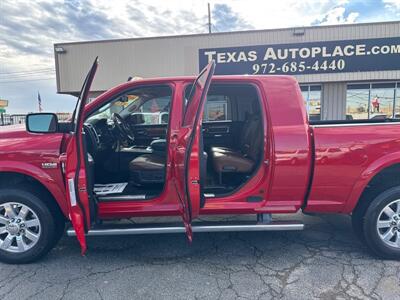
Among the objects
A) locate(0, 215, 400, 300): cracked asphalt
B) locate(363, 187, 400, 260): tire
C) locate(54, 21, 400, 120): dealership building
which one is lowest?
locate(0, 215, 400, 300): cracked asphalt

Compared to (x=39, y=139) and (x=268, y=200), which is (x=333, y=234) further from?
(x=39, y=139)

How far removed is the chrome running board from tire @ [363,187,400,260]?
684 millimetres

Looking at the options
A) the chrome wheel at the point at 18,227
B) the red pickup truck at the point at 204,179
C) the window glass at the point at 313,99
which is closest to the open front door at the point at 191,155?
the red pickup truck at the point at 204,179

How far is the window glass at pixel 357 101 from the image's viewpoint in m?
13.4

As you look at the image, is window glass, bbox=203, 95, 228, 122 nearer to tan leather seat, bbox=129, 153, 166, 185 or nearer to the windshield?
the windshield

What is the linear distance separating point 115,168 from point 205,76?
2078mm

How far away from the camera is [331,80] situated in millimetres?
13031

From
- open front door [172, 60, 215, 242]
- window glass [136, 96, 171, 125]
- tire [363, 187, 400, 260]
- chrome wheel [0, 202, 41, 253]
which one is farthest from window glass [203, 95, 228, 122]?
chrome wheel [0, 202, 41, 253]

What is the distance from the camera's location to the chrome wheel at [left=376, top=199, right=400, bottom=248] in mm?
2967

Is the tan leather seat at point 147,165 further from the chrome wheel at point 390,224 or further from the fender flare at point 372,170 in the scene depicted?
the chrome wheel at point 390,224

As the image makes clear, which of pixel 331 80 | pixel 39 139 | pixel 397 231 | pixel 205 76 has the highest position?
pixel 331 80

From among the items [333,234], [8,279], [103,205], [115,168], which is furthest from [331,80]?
[8,279]

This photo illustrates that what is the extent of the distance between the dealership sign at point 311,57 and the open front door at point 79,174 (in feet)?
36.3

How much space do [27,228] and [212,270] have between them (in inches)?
75.1
